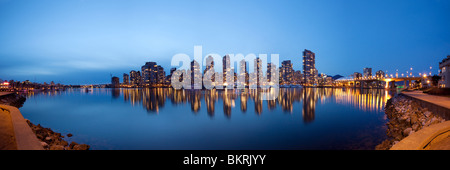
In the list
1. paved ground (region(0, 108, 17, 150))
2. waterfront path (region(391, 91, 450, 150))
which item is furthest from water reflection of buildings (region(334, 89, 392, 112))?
paved ground (region(0, 108, 17, 150))

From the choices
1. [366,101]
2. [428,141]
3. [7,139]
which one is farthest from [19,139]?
[366,101]

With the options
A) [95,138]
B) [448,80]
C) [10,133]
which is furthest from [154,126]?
[448,80]

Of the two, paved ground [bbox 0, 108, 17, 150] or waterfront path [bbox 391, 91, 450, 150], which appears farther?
A: paved ground [bbox 0, 108, 17, 150]

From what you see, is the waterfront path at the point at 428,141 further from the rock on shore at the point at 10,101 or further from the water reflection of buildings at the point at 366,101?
the rock on shore at the point at 10,101

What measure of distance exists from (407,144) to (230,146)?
7.78 meters

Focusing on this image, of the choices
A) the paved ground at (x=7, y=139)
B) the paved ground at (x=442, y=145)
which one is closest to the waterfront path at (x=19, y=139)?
the paved ground at (x=7, y=139)

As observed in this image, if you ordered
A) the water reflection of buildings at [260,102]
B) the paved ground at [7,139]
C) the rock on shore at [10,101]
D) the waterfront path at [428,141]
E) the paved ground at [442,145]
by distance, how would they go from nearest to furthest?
the paved ground at [442,145], the waterfront path at [428,141], the paved ground at [7,139], the water reflection of buildings at [260,102], the rock on shore at [10,101]

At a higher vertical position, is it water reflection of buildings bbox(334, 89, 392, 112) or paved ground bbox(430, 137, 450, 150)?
paved ground bbox(430, 137, 450, 150)

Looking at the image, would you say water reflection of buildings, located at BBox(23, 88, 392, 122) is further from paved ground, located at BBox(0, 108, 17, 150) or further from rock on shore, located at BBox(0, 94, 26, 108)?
rock on shore, located at BBox(0, 94, 26, 108)
